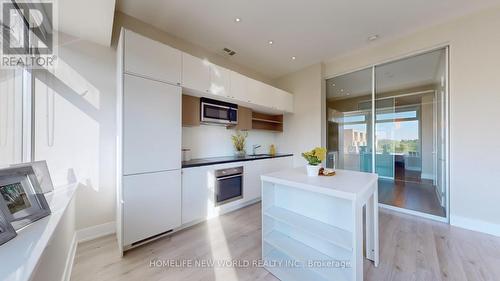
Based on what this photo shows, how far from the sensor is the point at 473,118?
2.43 meters

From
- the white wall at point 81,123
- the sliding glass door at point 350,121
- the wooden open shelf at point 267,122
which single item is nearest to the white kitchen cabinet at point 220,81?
the wooden open shelf at point 267,122

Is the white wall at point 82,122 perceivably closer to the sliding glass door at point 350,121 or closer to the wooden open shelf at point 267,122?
the wooden open shelf at point 267,122

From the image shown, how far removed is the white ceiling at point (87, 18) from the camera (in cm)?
169

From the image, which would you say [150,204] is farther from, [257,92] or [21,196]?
[257,92]

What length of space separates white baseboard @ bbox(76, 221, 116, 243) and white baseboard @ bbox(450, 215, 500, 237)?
4708 mm

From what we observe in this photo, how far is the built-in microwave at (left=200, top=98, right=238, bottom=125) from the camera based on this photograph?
116 inches

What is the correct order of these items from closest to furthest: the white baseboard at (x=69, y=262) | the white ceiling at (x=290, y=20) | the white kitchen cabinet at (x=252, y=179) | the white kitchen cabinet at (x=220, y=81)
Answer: the white baseboard at (x=69, y=262) → the white ceiling at (x=290, y=20) → the white kitchen cabinet at (x=220, y=81) → the white kitchen cabinet at (x=252, y=179)

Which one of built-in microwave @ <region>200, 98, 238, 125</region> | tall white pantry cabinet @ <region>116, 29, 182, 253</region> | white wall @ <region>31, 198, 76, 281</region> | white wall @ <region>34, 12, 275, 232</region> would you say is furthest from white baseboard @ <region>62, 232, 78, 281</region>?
built-in microwave @ <region>200, 98, 238, 125</region>

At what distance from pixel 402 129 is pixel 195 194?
12.2 ft

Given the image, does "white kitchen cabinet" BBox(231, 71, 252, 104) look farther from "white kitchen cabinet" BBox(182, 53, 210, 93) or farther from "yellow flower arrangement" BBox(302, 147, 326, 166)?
"yellow flower arrangement" BBox(302, 147, 326, 166)

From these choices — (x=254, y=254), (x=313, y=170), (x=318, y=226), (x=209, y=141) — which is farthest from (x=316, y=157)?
(x=209, y=141)

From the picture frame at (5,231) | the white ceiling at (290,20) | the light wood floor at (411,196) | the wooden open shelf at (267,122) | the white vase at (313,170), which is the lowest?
the light wood floor at (411,196)

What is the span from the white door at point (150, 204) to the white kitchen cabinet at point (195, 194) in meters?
0.10

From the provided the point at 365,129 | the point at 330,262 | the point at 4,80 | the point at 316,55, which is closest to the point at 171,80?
the point at 4,80
